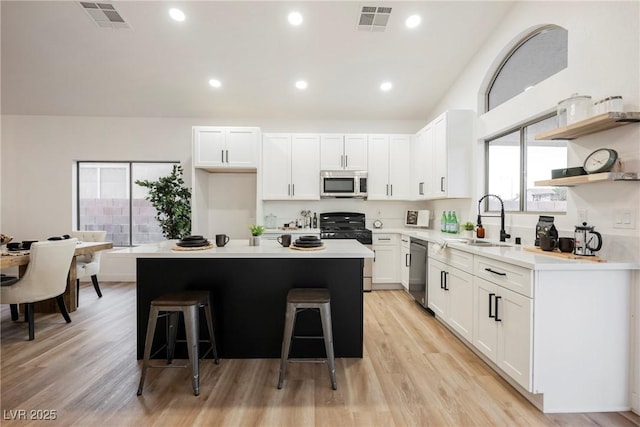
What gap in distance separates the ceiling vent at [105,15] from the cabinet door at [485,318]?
14.8 ft

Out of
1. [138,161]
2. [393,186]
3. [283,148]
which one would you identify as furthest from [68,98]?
[393,186]

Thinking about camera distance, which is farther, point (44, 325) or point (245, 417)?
point (44, 325)

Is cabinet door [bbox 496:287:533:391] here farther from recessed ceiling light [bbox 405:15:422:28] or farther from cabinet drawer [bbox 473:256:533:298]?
recessed ceiling light [bbox 405:15:422:28]

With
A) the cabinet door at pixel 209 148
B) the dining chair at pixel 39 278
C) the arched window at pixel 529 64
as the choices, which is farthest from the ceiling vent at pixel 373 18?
the dining chair at pixel 39 278

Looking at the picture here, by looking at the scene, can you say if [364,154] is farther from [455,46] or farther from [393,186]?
[455,46]

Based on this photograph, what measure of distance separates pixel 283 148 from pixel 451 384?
382cm

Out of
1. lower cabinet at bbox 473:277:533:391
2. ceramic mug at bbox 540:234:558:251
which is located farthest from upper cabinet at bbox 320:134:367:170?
ceramic mug at bbox 540:234:558:251

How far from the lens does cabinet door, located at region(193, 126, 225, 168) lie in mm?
4691

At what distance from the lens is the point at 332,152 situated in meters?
4.93

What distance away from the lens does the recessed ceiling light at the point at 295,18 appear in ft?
11.1

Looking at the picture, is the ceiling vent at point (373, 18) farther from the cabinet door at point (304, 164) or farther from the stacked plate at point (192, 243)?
the stacked plate at point (192, 243)

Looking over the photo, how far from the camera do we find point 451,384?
→ 7.30 ft

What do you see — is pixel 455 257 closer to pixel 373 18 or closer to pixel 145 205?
pixel 373 18

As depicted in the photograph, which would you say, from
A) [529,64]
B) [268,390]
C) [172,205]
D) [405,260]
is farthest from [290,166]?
[268,390]
